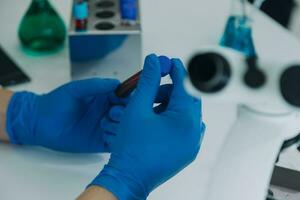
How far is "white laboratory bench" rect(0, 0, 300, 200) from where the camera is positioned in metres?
0.88

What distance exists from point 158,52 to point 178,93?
1.37 feet

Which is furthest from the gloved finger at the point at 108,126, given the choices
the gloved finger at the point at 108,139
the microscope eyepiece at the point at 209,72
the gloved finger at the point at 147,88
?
the microscope eyepiece at the point at 209,72

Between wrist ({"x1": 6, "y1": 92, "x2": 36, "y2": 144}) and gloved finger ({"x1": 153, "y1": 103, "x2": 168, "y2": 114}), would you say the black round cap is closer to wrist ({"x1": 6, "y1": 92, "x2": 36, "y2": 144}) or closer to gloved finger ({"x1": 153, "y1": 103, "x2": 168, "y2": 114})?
gloved finger ({"x1": 153, "y1": 103, "x2": 168, "y2": 114})

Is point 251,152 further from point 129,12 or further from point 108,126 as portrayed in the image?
point 129,12

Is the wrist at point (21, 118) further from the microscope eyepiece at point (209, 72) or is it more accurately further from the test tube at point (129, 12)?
the microscope eyepiece at point (209, 72)

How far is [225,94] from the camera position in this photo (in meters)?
0.48

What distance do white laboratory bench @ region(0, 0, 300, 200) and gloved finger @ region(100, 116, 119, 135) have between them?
0.25 ft

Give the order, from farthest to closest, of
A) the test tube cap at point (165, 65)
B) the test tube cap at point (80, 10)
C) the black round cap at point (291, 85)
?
the test tube cap at point (80, 10) → the test tube cap at point (165, 65) → the black round cap at point (291, 85)

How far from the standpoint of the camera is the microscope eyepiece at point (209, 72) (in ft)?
1.52

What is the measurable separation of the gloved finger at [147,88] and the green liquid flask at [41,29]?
46 cm

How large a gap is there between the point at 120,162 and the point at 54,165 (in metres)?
0.21

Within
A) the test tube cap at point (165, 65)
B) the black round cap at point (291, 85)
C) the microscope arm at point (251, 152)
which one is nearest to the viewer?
the black round cap at point (291, 85)

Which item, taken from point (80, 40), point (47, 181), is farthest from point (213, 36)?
point (47, 181)

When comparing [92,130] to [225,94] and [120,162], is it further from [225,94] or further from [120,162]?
[225,94]
